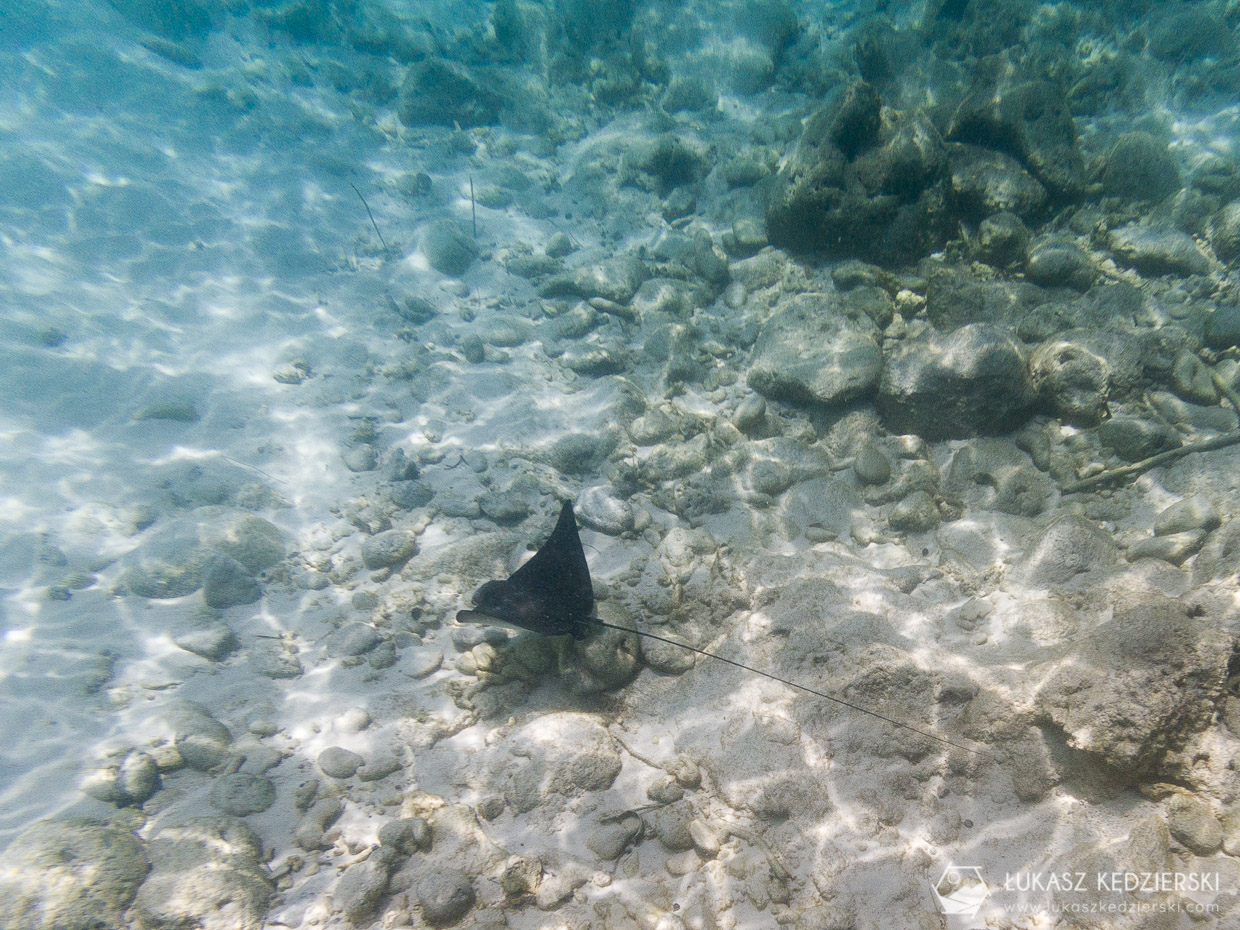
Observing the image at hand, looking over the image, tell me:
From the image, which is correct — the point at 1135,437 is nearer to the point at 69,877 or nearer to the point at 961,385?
the point at 961,385

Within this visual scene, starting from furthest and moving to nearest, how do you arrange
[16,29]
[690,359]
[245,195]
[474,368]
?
1. [16,29]
2. [245,195]
3. [474,368]
4. [690,359]

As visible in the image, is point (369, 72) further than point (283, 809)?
Yes

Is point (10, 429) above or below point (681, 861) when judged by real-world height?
above

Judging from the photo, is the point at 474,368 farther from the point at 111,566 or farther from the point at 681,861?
the point at 681,861

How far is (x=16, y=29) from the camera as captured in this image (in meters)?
14.3

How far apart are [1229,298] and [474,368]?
8158mm

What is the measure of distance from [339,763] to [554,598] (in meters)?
1.79

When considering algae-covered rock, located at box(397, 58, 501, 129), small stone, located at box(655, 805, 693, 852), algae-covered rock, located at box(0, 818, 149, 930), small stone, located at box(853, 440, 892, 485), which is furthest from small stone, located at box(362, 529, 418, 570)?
algae-covered rock, located at box(397, 58, 501, 129)

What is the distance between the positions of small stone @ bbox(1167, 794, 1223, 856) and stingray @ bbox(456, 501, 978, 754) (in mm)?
1429

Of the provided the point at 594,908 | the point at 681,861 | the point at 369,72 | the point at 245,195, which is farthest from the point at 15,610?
the point at 369,72

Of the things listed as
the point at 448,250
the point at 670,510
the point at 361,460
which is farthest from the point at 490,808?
the point at 448,250

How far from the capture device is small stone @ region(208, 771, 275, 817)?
10.5 feet

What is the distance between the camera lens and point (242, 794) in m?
3.23

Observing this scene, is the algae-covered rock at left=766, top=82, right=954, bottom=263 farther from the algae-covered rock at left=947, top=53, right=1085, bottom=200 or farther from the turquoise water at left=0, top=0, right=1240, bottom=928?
the algae-covered rock at left=947, top=53, right=1085, bottom=200
